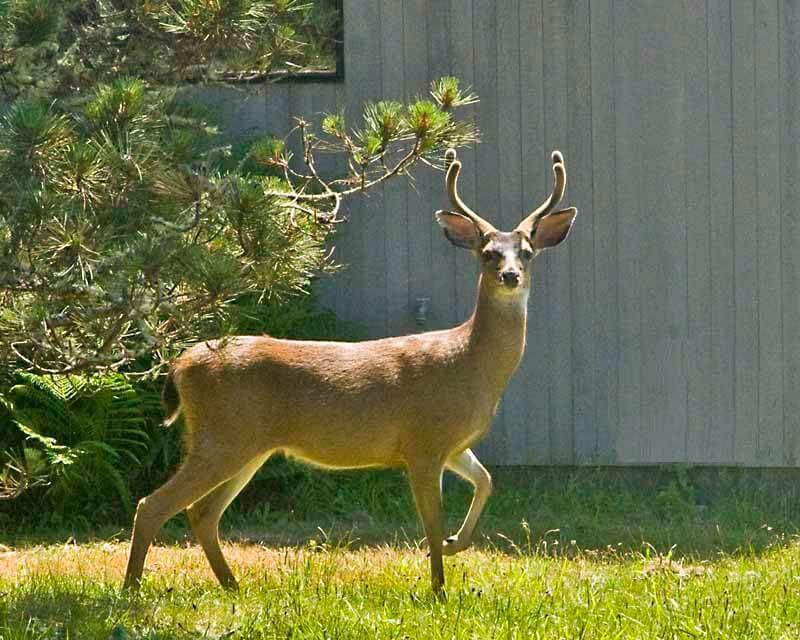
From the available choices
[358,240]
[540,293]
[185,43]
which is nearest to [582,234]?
[540,293]

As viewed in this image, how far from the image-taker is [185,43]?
5.94 metres

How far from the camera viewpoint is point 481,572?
7.05 metres

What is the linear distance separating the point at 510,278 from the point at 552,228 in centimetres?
64

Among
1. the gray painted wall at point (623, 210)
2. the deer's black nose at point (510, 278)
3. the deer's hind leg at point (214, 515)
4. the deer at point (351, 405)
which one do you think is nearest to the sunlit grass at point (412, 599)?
the deer's hind leg at point (214, 515)

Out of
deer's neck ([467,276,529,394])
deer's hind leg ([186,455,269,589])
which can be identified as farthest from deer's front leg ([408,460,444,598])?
deer's hind leg ([186,455,269,589])

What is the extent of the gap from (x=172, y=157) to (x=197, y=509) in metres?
2.66

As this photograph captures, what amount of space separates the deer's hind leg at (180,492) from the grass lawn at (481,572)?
0.70 feet

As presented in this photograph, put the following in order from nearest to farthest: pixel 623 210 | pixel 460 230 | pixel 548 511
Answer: pixel 460 230, pixel 548 511, pixel 623 210

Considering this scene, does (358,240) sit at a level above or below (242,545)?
above

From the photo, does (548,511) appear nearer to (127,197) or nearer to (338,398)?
(338,398)

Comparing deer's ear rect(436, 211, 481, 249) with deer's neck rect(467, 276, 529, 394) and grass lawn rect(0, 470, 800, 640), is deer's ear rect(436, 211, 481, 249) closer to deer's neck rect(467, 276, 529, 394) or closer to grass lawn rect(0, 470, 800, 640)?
deer's neck rect(467, 276, 529, 394)

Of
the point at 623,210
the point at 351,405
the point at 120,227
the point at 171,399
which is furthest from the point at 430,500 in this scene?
the point at 623,210

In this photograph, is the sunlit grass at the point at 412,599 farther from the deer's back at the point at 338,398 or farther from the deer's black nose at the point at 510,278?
the deer's black nose at the point at 510,278

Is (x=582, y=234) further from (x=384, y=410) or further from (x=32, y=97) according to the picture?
(x=32, y=97)
